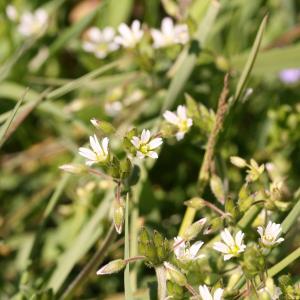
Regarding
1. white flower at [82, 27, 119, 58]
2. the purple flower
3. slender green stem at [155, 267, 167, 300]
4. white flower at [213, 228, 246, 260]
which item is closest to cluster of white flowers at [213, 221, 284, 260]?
white flower at [213, 228, 246, 260]

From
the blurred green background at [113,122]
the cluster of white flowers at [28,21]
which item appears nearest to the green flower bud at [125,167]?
the blurred green background at [113,122]

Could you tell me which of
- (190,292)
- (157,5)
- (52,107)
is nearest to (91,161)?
(190,292)

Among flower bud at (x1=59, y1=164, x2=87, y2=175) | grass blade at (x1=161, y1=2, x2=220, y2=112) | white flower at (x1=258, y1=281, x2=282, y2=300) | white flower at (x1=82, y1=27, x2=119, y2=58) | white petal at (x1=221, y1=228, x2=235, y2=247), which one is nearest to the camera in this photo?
white flower at (x1=258, y1=281, x2=282, y2=300)

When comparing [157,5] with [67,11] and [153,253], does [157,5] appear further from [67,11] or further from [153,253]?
[153,253]

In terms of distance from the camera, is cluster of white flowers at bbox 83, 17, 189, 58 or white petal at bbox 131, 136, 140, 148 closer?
white petal at bbox 131, 136, 140, 148

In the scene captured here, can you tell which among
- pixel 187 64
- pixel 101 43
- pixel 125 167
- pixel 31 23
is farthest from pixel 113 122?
pixel 125 167

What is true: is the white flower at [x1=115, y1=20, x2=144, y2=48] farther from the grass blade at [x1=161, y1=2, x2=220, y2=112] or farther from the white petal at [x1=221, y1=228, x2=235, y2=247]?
the white petal at [x1=221, y1=228, x2=235, y2=247]

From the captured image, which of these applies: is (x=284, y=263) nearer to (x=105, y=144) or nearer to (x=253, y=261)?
(x=253, y=261)
